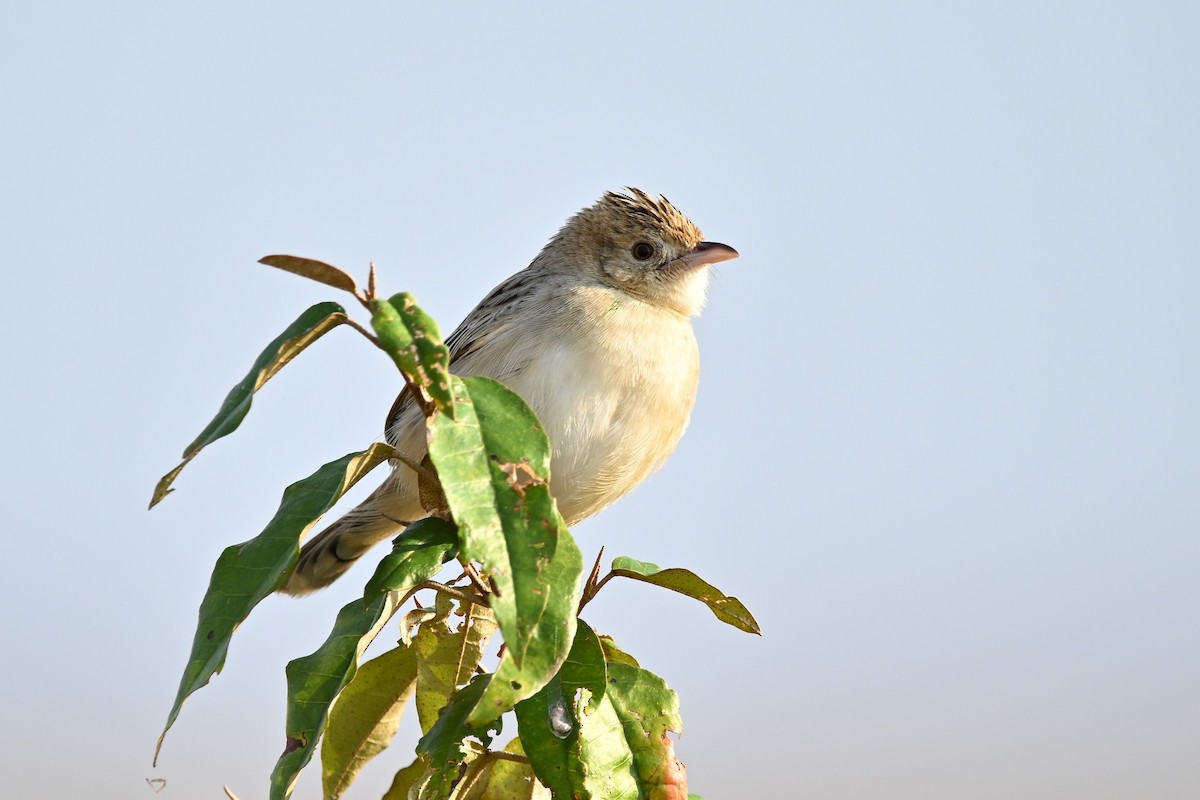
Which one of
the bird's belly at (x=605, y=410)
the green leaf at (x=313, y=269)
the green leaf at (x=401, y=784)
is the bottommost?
the green leaf at (x=401, y=784)

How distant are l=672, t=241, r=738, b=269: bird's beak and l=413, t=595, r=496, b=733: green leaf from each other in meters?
2.37

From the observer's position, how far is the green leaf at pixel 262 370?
80.7 inches

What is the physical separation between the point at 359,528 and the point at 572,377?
1389 millimetres

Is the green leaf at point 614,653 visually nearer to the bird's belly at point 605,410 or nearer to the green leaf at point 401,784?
the green leaf at point 401,784

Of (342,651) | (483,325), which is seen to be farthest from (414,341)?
(483,325)

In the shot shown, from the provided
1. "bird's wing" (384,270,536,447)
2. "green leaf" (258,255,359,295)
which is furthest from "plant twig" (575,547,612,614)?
"bird's wing" (384,270,536,447)

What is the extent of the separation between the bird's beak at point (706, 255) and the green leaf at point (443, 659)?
2.37 meters

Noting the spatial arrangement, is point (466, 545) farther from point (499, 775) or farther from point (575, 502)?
point (575, 502)

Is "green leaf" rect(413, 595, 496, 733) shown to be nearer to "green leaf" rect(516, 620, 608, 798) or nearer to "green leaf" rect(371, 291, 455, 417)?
"green leaf" rect(516, 620, 608, 798)

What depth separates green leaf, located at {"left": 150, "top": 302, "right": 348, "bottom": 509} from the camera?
2.05m

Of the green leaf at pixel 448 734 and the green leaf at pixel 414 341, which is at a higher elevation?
the green leaf at pixel 414 341

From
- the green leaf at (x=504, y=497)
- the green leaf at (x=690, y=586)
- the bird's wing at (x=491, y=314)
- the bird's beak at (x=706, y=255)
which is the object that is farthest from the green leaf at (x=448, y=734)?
the bird's beak at (x=706, y=255)

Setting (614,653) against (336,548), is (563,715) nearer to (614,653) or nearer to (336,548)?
(614,653)

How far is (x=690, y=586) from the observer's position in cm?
273
